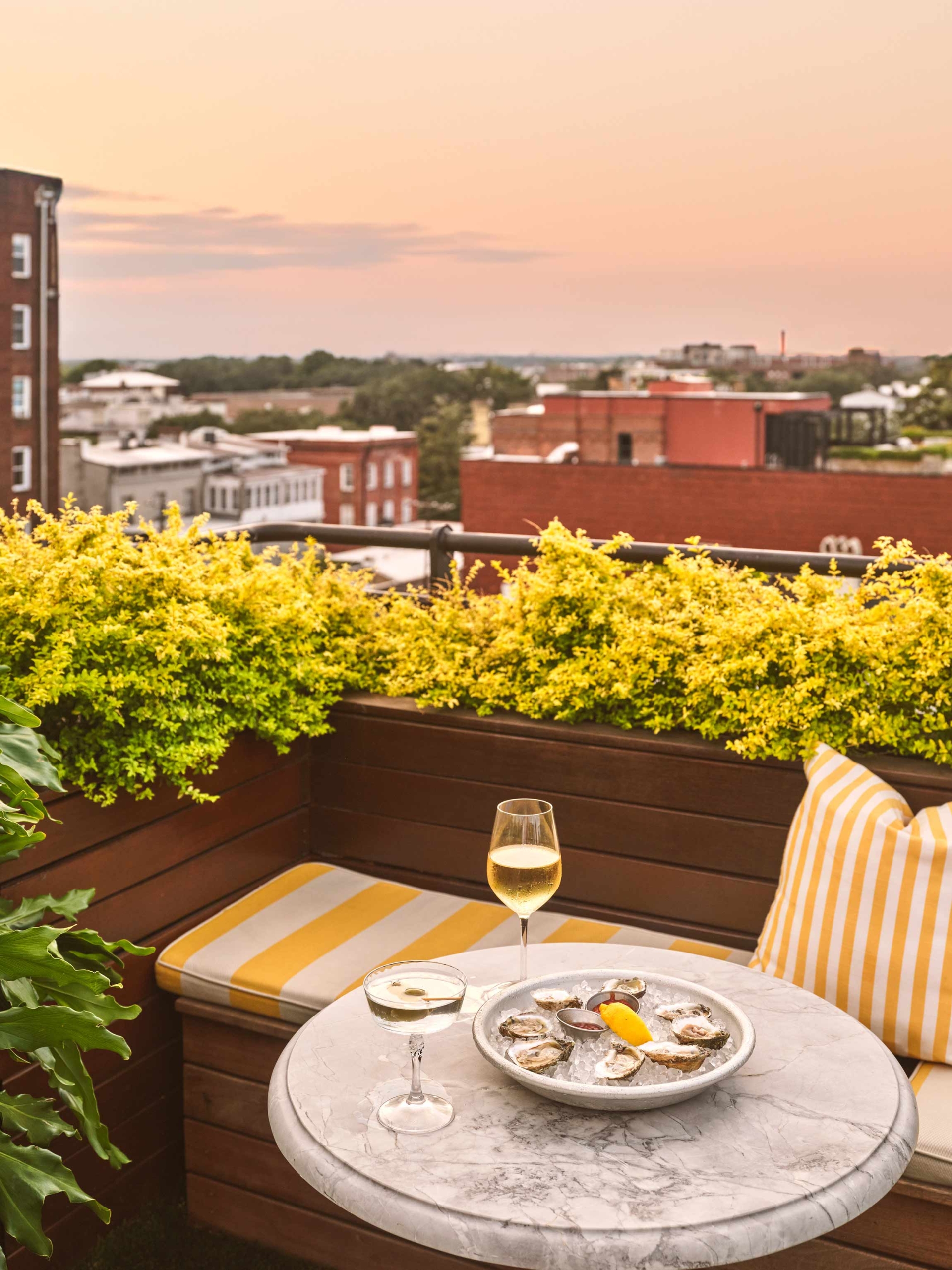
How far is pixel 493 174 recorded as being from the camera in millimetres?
26438

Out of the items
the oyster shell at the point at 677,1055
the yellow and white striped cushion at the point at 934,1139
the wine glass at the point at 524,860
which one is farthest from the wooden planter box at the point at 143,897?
the yellow and white striped cushion at the point at 934,1139

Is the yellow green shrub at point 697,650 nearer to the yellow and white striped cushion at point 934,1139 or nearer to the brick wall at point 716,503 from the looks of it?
the yellow and white striped cushion at point 934,1139

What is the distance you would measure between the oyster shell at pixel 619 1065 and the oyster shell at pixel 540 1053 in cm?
4

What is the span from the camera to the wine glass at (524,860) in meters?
1.56

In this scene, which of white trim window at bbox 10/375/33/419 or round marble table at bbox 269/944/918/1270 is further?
white trim window at bbox 10/375/33/419

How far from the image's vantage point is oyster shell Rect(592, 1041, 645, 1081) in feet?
4.42

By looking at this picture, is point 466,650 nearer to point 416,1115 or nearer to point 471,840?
point 471,840

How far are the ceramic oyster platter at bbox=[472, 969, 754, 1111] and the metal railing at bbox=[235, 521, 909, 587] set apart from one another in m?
1.22

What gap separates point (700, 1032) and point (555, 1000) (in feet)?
0.66

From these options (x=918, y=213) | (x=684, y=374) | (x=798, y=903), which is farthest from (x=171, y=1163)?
(x=684, y=374)

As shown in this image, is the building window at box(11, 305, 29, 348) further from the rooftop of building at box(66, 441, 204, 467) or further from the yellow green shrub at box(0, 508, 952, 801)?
the yellow green shrub at box(0, 508, 952, 801)

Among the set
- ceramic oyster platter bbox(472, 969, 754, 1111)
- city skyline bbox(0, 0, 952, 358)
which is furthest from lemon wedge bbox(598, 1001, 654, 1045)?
city skyline bbox(0, 0, 952, 358)

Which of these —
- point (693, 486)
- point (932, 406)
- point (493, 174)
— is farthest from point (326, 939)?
point (493, 174)

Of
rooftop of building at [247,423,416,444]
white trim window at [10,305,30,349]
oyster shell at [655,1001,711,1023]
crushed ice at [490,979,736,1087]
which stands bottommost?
crushed ice at [490,979,736,1087]
